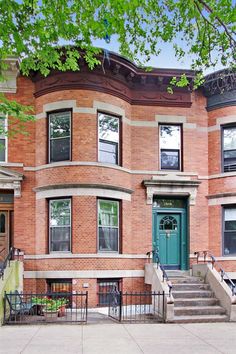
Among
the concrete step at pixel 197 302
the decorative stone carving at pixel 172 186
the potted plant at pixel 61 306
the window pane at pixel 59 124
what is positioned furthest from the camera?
the decorative stone carving at pixel 172 186

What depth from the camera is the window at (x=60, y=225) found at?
49.5ft

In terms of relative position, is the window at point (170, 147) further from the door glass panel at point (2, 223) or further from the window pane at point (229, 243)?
the door glass panel at point (2, 223)

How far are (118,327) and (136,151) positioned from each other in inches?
287

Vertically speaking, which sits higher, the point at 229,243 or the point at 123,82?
the point at 123,82

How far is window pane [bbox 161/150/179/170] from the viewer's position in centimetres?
1694

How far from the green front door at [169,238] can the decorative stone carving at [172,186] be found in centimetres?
89

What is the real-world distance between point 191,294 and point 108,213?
4.07m

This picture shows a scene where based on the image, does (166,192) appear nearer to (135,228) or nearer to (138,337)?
(135,228)

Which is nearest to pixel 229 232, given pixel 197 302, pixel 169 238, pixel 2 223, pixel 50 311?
pixel 169 238

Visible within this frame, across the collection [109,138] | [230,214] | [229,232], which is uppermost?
[109,138]

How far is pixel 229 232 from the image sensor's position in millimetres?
16688

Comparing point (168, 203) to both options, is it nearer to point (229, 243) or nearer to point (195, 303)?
point (229, 243)

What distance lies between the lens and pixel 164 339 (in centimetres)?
999

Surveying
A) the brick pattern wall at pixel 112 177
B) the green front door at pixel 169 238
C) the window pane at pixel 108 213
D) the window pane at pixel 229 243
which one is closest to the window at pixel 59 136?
the brick pattern wall at pixel 112 177
